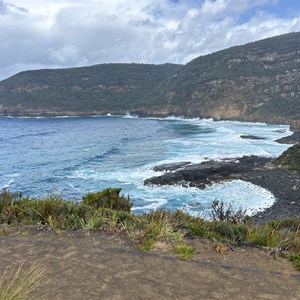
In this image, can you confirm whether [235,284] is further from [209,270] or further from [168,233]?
[168,233]

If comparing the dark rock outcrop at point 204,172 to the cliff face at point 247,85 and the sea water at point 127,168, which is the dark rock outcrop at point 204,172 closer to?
the sea water at point 127,168

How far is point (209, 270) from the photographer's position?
5578 millimetres

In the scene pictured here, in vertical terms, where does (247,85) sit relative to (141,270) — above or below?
above

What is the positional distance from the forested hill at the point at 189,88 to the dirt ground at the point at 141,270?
66.9 m

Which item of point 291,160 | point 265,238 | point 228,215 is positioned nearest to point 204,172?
point 291,160

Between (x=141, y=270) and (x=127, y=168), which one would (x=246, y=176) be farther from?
(x=141, y=270)

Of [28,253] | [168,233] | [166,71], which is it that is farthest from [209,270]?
[166,71]

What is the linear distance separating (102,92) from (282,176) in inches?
5403

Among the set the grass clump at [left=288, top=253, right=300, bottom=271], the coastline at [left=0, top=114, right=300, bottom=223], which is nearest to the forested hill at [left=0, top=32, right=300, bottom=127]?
the coastline at [left=0, top=114, right=300, bottom=223]

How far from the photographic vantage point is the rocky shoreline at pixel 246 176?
2317 centimetres

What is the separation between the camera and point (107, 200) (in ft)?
37.0

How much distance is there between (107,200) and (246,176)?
2095cm

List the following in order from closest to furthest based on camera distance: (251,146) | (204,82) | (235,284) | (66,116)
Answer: (235,284) → (251,146) → (204,82) → (66,116)

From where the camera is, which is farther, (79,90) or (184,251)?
(79,90)
